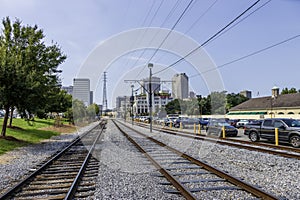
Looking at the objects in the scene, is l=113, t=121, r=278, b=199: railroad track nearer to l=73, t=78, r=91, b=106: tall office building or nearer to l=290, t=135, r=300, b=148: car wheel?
l=290, t=135, r=300, b=148: car wheel

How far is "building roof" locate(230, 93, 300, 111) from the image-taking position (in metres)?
50.4

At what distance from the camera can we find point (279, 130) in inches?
600

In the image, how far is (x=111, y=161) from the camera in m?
10.1

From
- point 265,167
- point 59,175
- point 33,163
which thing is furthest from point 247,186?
point 33,163

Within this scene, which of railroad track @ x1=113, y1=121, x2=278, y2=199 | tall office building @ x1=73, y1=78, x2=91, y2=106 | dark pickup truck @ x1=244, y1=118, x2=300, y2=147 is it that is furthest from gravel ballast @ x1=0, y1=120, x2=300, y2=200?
tall office building @ x1=73, y1=78, x2=91, y2=106

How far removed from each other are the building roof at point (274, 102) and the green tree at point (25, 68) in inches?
1787

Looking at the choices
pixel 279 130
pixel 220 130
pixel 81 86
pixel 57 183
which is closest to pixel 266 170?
pixel 57 183

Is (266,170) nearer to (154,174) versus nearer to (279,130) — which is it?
(154,174)

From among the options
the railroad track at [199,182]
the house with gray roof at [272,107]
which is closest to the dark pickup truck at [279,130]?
the railroad track at [199,182]

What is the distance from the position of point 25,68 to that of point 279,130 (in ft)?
50.1

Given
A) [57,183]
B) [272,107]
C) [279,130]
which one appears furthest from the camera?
[272,107]

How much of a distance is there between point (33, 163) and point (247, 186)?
7899 mm

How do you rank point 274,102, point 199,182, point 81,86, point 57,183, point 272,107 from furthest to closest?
point 274,102
point 272,107
point 81,86
point 57,183
point 199,182

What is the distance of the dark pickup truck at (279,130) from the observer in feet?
46.6
